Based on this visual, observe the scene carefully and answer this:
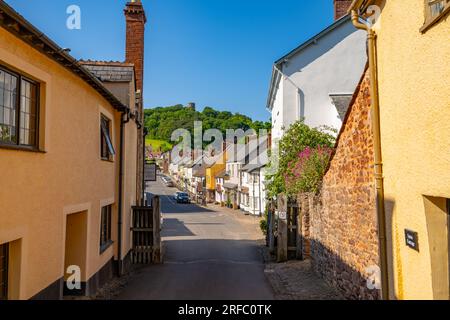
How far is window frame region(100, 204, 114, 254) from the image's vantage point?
11875 millimetres

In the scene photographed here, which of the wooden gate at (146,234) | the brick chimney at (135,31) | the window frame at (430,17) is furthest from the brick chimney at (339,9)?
the window frame at (430,17)

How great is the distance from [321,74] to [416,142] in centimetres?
1831

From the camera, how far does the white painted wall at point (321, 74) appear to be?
22938 mm

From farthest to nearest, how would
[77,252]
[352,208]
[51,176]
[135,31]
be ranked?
[135,31] → [77,252] → [352,208] → [51,176]

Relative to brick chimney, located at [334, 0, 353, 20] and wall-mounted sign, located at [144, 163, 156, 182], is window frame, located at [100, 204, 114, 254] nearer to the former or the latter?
wall-mounted sign, located at [144, 163, 156, 182]

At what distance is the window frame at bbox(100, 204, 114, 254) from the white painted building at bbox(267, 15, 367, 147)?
12396mm

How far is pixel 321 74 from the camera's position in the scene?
912 inches

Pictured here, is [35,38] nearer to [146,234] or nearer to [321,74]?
[146,234]

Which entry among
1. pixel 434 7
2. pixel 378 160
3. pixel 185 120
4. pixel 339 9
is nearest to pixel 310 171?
pixel 378 160

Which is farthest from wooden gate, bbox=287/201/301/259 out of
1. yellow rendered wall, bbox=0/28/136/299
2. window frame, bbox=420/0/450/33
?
window frame, bbox=420/0/450/33

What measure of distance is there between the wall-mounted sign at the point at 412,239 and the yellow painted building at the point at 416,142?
0.01 meters

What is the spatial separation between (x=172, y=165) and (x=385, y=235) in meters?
109

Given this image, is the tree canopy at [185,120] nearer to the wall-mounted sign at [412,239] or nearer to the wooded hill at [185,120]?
the wooded hill at [185,120]

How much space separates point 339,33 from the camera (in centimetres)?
2291
